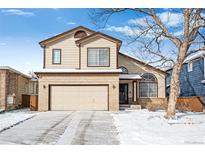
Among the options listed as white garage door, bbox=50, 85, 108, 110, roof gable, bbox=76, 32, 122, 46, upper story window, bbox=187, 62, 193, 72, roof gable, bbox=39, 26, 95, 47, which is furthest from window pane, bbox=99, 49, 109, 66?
upper story window, bbox=187, 62, 193, 72

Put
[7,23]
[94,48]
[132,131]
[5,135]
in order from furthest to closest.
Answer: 1. [94,48]
2. [7,23]
3. [132,131]
4. [5,135]

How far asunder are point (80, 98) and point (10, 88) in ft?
14.6

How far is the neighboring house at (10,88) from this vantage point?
17.9 m

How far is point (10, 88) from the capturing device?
63.0 feet

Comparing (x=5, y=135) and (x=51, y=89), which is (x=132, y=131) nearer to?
(x=5, y=135)

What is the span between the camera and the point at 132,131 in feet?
32.7

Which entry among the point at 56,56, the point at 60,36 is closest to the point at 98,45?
the point at 60,36

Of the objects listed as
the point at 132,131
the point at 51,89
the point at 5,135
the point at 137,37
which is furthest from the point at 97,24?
the point at 5,135

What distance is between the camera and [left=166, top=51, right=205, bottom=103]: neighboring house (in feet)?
64.1

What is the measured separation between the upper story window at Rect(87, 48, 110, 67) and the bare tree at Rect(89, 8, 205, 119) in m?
3.81

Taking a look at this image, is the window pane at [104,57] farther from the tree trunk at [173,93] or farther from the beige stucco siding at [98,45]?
the tree trunk at [173,93]

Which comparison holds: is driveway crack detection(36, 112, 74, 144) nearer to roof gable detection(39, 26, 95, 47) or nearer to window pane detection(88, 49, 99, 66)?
window pane detection(88, 49, 99, 66)

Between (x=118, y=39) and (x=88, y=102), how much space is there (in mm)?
3988
